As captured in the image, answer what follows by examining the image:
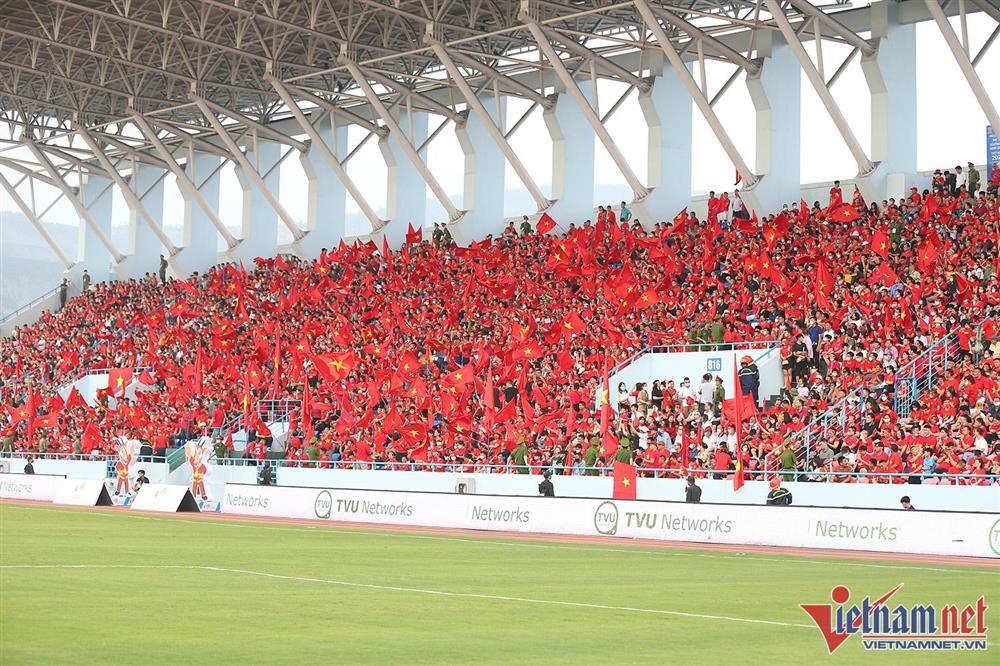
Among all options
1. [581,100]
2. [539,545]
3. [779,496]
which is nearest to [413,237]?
[581,100]

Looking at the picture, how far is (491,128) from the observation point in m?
46.0

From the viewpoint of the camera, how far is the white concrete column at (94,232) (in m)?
71.1

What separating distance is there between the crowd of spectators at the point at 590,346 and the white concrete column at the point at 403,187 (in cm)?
172

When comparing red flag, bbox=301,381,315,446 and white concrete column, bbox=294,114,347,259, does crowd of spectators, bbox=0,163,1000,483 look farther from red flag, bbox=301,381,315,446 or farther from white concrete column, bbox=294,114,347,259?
white concrete column, bbox=294,114,347,259

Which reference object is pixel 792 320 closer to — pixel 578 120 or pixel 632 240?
pixel 632 240

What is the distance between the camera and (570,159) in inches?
1986

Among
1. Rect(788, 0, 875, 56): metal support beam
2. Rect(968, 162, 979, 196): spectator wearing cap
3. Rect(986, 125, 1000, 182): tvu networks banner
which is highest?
Rect(788, 0, 875, 56): metal support beam

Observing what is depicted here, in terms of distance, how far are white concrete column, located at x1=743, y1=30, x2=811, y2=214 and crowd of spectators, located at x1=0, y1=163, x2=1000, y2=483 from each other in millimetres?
2653

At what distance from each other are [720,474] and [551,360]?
8.70 m

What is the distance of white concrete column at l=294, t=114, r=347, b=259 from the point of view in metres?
59.3

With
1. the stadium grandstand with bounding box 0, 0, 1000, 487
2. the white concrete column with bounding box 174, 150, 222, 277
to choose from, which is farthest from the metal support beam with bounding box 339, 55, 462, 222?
the white concrete column with bounding box 174, 150, 222, 277

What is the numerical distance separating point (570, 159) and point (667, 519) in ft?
86.1

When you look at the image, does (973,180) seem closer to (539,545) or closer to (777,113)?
(777,113)

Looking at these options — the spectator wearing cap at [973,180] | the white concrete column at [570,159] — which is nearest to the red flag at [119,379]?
the white concrete column at [570,159]
